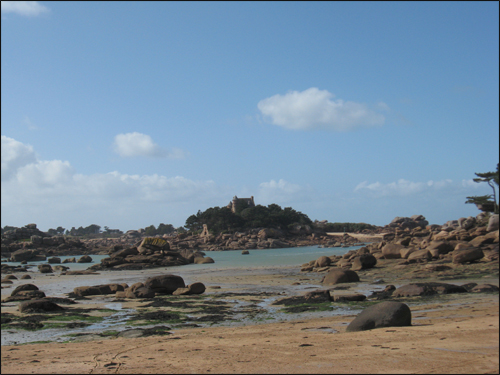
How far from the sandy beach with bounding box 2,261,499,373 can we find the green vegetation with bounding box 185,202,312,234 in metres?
97.4

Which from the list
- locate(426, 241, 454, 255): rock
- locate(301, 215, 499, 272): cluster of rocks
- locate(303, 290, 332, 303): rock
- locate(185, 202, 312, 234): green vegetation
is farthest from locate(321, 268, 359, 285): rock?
locate(185, 202, 312, 234): green vegetation

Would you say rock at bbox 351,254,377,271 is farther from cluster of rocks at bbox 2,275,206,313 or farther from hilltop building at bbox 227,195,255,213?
hilltop building at bbox 227,195,255,213

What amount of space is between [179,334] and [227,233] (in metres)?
97.1

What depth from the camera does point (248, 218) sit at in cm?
11250

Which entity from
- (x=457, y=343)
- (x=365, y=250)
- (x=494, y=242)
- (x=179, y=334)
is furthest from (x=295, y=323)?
(x=365, y=250)

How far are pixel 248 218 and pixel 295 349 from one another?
10418cm

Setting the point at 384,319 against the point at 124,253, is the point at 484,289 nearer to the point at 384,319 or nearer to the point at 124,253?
the point at 384,319

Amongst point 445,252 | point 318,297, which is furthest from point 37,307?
point 445,252

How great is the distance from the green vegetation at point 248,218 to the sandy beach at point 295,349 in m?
97.4

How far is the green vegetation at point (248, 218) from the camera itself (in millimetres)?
110562

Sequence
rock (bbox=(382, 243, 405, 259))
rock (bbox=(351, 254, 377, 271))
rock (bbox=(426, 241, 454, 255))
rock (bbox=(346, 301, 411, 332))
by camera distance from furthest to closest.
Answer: rock (bbox=(382, 243, 405, 259)), rock (bbox=(351, 254, 377, 271)), rock (bbox=(426, 241, 454, 255)), rock (bbox=(346, 301, 411, 332))

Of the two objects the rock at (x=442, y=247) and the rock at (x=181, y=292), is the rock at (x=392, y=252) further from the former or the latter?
the rock at (x=181, y=292)

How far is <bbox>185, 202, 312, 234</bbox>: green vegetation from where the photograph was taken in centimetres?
11056

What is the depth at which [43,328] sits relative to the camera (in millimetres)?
13688
